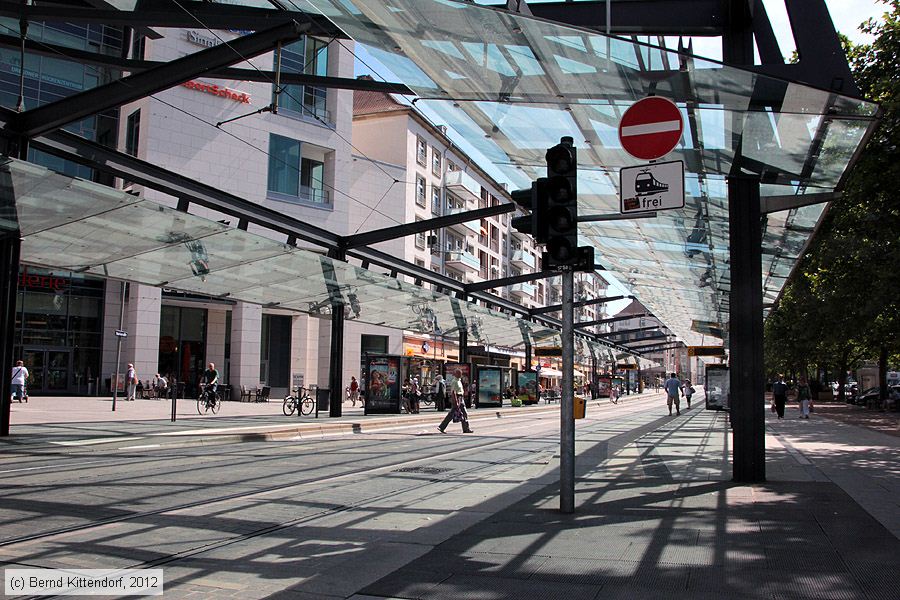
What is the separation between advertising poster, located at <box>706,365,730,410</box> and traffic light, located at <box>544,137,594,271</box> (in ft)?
87.9

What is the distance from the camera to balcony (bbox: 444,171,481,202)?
57812mm

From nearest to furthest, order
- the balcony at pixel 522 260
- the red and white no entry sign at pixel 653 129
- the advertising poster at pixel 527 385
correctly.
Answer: the red and white no entry sign at pixel 653 129 < the advertising poster at pixel 527 385 < the balcony at pixel 522 260

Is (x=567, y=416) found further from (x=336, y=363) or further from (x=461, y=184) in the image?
(x=461, y=184)

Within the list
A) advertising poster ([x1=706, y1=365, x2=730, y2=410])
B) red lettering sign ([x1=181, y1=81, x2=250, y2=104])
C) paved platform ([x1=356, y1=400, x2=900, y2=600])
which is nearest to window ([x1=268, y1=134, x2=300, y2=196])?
red lettering sign ([x1=181, y1=81, x2=250, y2=104])

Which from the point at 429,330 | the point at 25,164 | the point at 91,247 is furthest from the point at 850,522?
the point at 429,330

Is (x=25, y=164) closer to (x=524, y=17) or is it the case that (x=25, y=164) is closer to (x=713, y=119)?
(x=524, y=17)

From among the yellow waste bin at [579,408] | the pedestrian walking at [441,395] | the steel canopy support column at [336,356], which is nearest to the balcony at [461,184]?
the pedestrian walking at [441,395]

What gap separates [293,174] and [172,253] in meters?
24.2

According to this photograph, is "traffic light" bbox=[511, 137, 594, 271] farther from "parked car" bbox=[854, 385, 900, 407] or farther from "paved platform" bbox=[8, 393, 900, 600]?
"parked car" bbox=[854, 385, 900, 407]

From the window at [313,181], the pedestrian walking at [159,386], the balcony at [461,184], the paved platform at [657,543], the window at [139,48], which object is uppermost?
the window at [139,48]

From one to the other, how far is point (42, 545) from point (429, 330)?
1024 inches

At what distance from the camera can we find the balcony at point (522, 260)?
76019 mm

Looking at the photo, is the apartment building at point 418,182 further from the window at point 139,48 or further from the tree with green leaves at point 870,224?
the tree with green leaves at point 870,224

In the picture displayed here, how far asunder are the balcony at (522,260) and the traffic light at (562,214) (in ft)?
223
